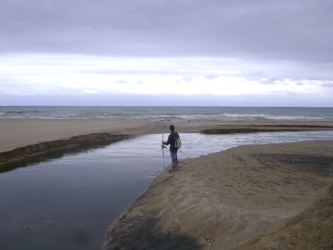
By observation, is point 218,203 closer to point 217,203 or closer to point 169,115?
point 217,203

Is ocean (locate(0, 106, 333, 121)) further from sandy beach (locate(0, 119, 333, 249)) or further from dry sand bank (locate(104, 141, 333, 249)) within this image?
dry sand bank (locate(104, 141, 333, 249))

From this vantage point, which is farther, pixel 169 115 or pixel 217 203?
pixel 169 115

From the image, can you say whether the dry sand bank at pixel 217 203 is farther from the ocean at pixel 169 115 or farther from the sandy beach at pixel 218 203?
the ocean at pixel 169 115

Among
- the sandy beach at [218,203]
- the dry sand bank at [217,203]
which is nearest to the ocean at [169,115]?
the sandy beach at [218,203]

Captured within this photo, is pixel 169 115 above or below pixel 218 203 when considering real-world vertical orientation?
above

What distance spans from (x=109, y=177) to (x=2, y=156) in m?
5.82

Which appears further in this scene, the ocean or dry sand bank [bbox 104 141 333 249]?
the ocean

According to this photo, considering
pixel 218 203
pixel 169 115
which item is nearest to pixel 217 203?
pixel 218 203

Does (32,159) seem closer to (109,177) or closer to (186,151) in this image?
(109,177)

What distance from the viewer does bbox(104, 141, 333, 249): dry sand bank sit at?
5.46 m

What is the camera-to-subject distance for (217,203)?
6812 millimetres

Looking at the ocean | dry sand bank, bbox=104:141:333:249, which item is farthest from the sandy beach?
the ocean

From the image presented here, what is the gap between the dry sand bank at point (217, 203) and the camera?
17.9 ft

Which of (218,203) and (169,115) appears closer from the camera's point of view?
(218,203)
